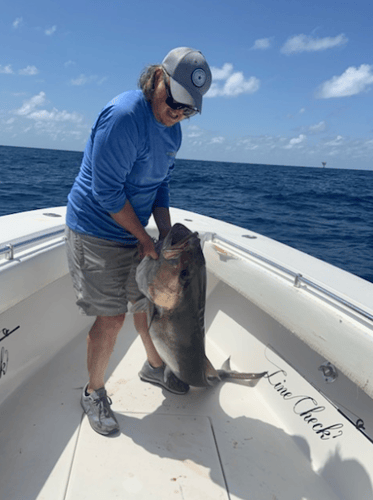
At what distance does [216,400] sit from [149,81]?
2.00 m

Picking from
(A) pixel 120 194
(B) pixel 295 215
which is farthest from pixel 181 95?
(B) pixel 295 215

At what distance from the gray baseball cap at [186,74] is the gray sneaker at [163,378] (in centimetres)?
174

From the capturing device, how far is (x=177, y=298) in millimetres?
2104

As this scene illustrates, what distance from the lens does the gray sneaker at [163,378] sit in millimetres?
2730

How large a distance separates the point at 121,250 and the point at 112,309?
0.33 m

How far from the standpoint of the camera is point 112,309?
7.45 ft

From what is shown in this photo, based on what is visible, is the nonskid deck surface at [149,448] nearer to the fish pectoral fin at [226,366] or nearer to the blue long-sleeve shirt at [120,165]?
the fish pectoral fin at [226,366]

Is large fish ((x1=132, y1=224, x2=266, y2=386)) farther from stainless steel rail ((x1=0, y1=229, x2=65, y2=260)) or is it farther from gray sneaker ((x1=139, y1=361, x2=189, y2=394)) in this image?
stainless steel rail ((x1=0, y1=229, x2=65, y2=260))

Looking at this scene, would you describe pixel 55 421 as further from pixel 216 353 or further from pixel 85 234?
pixel 216 353

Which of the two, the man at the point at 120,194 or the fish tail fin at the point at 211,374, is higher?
the man at the point at 120,194

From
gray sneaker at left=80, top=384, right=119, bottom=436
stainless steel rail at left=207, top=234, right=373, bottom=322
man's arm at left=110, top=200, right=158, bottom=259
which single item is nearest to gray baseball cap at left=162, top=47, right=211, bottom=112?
man's arm at left=110, top=200, right=158, bottom=259

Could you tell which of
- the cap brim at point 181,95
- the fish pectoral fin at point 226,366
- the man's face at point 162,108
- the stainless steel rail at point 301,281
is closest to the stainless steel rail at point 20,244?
the man's face at point 162,108

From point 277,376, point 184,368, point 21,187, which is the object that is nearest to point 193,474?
point 184,368

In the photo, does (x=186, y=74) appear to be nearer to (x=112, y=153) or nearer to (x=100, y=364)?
(x=112, y=153)
